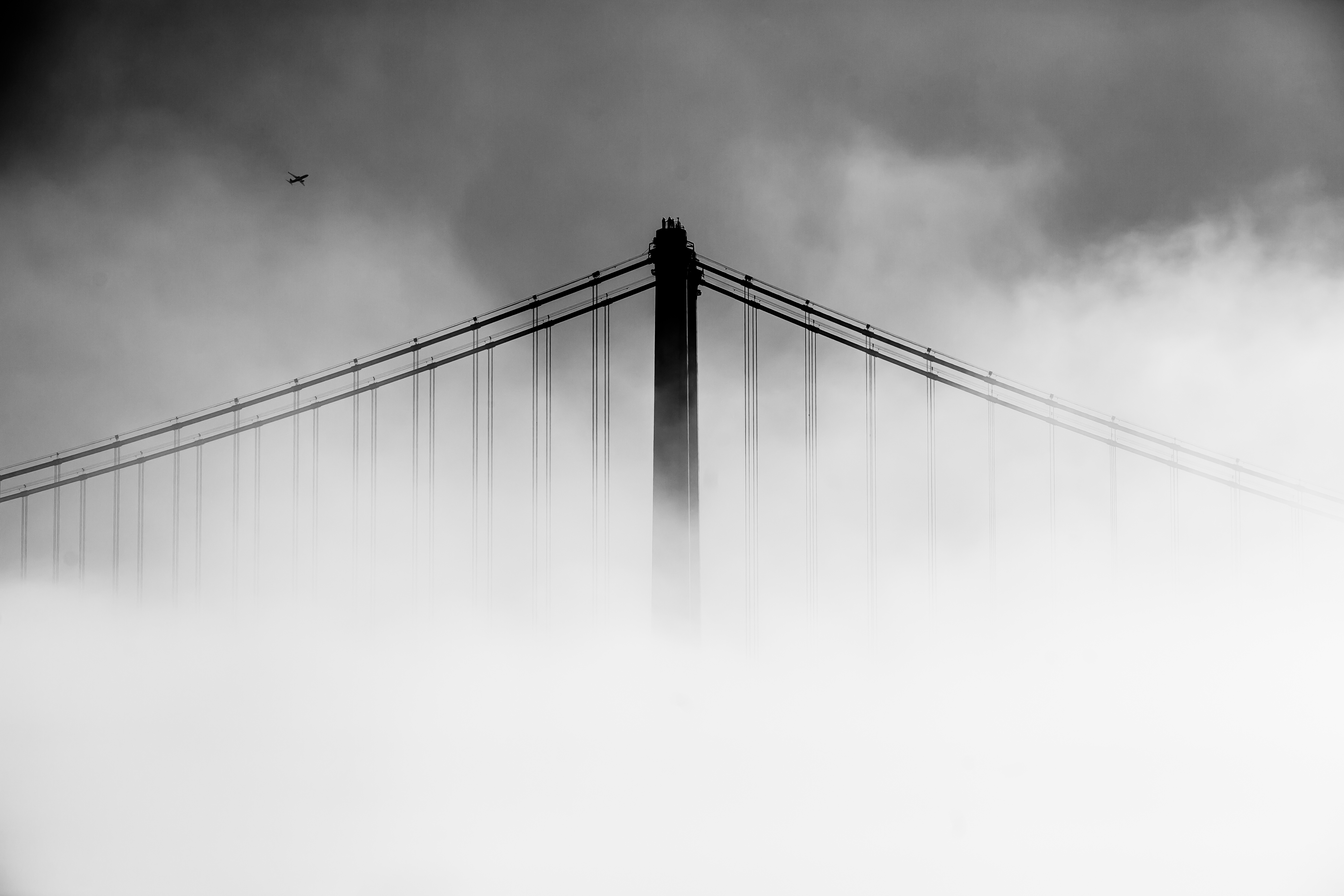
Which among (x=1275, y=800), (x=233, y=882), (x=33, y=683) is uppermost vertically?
(x=33, y=683)

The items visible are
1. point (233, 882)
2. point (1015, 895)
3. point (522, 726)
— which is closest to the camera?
point (1015, 895)

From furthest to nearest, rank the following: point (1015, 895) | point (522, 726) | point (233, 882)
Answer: point (522, 726) < point (233, 882) < point (1015, 895)

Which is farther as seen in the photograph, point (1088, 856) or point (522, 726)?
point (522, 726)

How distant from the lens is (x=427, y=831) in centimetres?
3631

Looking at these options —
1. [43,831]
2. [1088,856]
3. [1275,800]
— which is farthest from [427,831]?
[1275,800]

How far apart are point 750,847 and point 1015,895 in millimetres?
8288

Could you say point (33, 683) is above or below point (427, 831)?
above

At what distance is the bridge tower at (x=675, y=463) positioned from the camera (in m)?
26.3

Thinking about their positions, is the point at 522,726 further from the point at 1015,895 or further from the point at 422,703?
the point at 1015,895

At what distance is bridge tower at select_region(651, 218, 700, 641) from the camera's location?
26344 mm

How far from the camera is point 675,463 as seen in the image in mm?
26609

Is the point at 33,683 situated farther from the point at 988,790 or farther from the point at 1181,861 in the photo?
the point at 1181,861

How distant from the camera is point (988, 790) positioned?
36.9 m

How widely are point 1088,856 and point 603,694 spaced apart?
16632 mm
